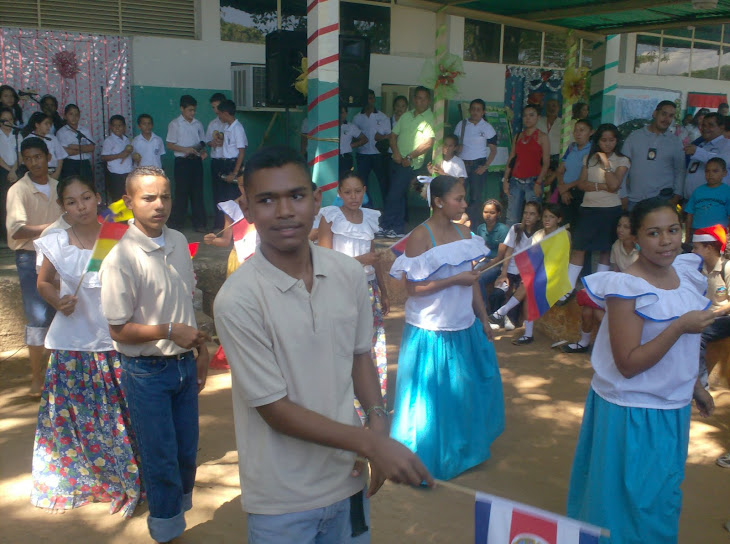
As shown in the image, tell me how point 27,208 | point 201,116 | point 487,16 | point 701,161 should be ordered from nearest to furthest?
point 27,208 → point 701,161 → point 201,116 → point 487,16

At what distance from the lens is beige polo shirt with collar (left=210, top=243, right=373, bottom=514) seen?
→ 72.1 inches

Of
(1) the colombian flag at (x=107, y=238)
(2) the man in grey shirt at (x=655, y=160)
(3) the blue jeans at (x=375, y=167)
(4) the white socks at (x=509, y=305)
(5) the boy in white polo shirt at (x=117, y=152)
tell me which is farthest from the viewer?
(3) the blue jeans at (x=375, y=167)

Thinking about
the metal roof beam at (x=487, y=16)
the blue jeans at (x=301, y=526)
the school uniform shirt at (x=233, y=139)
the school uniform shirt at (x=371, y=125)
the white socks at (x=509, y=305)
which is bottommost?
the white socks at (x=509, y=305)

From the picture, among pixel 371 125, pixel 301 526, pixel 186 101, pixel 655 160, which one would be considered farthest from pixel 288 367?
pixel 371 125

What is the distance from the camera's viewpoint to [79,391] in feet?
12.4

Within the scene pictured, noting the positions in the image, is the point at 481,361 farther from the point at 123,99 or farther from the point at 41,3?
the point at 41,3

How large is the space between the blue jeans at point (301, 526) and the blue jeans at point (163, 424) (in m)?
1.33

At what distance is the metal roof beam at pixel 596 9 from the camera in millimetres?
9234

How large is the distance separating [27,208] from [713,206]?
6.48 meters

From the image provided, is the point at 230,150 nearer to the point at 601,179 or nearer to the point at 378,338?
the point at 601,179

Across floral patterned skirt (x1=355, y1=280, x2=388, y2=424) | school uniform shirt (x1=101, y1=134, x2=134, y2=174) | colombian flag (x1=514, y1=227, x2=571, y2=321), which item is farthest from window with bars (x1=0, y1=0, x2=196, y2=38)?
colombian flag (x1=514, y1=227, x2=571, y2=321)

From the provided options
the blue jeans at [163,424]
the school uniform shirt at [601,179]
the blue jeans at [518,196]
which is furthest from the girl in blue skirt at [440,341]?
the blue jeans at [518,196]

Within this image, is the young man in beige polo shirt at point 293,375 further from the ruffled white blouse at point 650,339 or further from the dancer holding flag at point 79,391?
the dancer holding flag at point 79,391

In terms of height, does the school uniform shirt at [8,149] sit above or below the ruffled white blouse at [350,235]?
above
